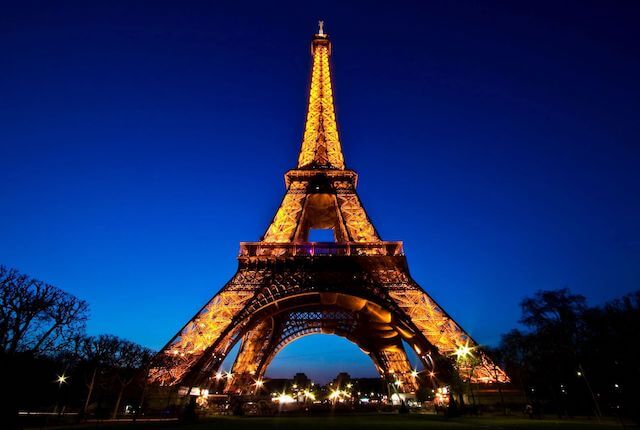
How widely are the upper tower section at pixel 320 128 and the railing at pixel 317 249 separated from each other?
→ 10735mm

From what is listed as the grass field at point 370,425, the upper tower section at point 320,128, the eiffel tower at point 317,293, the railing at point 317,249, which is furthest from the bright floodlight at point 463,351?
the upper tower section at point 320,128

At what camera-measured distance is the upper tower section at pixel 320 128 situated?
4175 cm

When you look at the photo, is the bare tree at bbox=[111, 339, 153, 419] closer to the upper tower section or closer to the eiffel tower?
the eiffel tower

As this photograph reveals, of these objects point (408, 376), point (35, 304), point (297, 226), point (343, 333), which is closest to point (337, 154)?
point (297, 226)

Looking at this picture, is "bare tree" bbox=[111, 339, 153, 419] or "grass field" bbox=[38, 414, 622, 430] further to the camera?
"bare tree" bbox=[111, 339, 153, 419]

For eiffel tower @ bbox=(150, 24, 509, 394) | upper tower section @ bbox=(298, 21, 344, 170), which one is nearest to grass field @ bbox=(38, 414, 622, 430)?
eiffel tower @ bbox=(150, 24, 509, 394)

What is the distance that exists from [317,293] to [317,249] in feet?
13.4

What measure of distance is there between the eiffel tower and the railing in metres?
0.08

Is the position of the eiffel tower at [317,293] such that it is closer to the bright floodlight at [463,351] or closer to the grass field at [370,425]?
the bright floodlight at [463,351]

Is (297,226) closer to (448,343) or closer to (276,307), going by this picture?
(276,307)

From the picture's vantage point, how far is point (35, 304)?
20.0 m

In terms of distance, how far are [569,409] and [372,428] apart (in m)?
21.2

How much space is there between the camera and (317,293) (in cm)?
2898

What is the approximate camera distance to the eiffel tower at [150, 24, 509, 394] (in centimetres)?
2427
